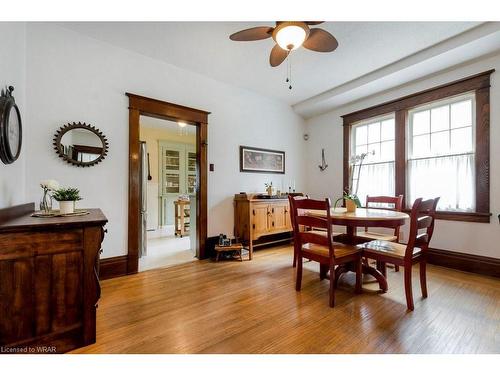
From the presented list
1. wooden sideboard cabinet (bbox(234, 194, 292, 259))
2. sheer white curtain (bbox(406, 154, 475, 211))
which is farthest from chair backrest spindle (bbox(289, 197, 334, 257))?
sheer white curtain (bbox(406, 154, 475, 211))

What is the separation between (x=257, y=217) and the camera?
3604mm

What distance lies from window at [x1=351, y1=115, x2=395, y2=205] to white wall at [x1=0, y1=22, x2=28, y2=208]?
14.3 feet

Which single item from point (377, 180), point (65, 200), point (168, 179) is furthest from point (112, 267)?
point (377, 180)

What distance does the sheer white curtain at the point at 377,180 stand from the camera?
3742mm

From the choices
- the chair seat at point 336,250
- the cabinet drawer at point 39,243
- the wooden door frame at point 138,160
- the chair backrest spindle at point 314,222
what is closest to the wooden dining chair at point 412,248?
the chair seat at point 336,250

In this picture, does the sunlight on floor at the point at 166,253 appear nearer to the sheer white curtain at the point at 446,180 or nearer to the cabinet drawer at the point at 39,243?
the cabinet drawer at the point at 39,243

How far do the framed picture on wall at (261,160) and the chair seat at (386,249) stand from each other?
2.31 metres

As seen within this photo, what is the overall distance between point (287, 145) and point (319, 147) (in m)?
0.69

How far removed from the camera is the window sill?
2.79 meters

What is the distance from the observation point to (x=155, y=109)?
3.07 metres

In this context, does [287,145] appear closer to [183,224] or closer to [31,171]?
[183,224]

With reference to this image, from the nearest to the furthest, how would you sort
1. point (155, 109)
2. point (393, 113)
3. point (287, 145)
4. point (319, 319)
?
point (319, 319)
point (155, 109)
point (393, 113)
point (287, 145)

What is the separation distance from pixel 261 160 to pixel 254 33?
2.44 metres
